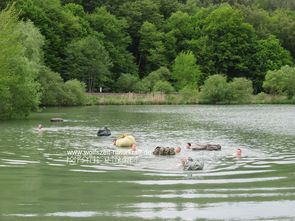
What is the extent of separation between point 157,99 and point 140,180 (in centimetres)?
7665

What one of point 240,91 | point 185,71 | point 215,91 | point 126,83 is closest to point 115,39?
point 126,83

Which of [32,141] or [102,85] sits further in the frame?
[102,85]

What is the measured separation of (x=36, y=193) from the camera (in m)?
17.5

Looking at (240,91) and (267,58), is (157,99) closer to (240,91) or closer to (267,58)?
(240,91)

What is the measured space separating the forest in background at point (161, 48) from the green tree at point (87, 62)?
19 cm

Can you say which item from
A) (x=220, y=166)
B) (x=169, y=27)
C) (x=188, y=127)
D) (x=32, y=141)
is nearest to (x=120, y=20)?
(x=169, y=27)

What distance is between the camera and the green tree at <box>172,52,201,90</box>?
11888 centimetres

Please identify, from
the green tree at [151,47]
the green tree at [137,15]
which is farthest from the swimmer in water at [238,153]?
the green tree at [137,15]

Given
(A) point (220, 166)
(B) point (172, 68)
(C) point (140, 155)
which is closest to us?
(A) point (220, 166)

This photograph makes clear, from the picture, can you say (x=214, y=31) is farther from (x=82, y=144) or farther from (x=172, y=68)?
(x=82, y=144)

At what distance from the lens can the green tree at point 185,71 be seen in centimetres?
11888

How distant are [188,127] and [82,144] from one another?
15.6 metres

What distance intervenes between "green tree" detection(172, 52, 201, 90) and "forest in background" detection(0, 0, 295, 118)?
0.21 m

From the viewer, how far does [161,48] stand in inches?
5037
